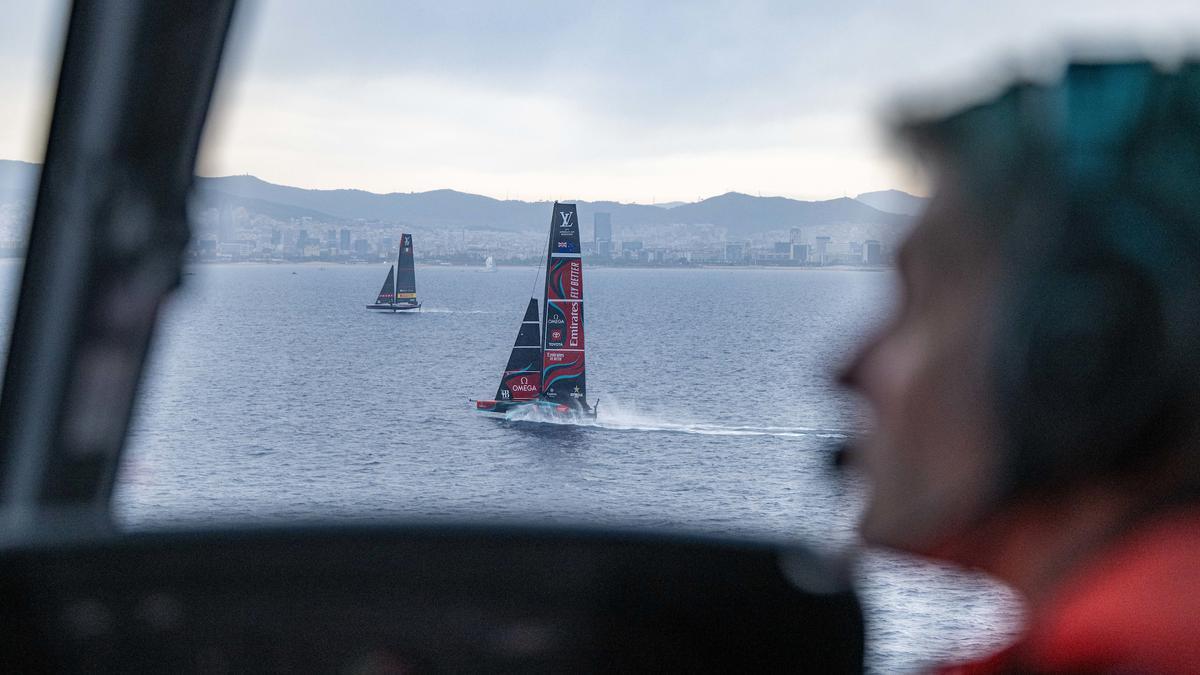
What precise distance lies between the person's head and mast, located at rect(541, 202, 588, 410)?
31.0ft

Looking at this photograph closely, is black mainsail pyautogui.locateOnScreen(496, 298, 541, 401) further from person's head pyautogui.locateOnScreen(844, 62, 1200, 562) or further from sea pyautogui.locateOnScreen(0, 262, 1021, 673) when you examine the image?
person's head pyautogui.locateOnScreen(844, 62, 1200, 562)

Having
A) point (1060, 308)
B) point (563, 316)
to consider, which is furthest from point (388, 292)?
point (1060, 308)

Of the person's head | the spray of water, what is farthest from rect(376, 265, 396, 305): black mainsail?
the person's head

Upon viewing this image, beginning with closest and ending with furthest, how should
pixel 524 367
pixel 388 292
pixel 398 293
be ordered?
1. pixel 388 292
2. pixel 398 293
3. pixel 524 367

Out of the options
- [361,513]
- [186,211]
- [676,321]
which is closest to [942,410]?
[361,513]

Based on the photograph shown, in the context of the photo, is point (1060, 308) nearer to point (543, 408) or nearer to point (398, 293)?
point (543, 408)

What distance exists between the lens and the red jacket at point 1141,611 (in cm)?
23

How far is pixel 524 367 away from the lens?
15.1 metres

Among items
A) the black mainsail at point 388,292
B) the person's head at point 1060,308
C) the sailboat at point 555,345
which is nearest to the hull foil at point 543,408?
the sailboat at point 555,345

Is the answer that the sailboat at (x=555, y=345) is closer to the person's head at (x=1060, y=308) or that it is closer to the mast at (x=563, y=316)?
the mast at (x=563, y=316)

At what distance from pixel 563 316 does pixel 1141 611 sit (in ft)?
41.9

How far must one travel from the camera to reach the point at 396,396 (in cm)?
2062

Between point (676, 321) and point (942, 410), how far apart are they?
22515mm

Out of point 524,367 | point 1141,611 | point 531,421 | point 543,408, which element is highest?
point 524,367
